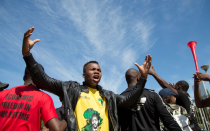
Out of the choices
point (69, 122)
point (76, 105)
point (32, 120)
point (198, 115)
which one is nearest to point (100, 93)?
point (76, 105)

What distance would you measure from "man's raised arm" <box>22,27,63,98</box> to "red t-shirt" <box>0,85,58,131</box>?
0.14 metres

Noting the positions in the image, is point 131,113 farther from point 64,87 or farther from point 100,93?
point 64,87

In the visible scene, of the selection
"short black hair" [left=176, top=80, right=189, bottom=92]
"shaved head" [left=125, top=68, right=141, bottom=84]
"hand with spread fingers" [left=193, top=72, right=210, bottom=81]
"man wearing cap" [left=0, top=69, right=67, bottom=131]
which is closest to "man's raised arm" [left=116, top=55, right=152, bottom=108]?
"shaved head" [left=125, top=68, right=141, bottom=84]

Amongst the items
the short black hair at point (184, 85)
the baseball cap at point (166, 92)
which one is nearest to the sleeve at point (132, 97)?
the baseball cap at point (166, 92)

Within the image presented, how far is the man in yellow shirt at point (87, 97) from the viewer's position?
2.14 meters

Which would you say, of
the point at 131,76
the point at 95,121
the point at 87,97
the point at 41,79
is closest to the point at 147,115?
the point at 131,76

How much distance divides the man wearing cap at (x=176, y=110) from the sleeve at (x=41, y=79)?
100.0 inches

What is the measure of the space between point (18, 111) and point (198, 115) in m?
10.5

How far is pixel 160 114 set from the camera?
269 cm

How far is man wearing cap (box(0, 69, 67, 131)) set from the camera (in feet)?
6.20

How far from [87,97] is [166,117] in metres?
1.47

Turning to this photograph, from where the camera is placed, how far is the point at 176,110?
11.6 feet

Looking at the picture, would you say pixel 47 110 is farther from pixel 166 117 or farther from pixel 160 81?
pixel 160 81

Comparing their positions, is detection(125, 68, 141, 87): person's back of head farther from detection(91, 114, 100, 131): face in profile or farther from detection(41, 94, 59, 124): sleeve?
detection(41, 94, 59, 124): sleeve
